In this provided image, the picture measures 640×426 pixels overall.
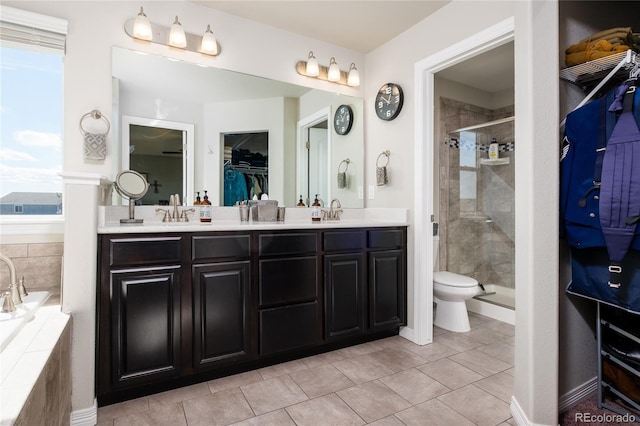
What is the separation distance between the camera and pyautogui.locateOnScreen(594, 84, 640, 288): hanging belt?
52.3 inches

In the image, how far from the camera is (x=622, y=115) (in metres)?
1.40

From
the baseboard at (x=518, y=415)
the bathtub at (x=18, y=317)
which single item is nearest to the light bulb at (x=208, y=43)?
the bathtub at (x=18, y=317)

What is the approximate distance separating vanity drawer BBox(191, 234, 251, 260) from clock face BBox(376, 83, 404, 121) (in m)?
1.65

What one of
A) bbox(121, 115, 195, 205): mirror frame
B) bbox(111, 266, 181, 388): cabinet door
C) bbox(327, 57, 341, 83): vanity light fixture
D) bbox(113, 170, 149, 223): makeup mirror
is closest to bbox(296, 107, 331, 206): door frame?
bbox(327, 57, 341, 83): vanity light fixture

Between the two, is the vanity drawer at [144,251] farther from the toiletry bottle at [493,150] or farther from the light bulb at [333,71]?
the toiletry bottle at [493,150]

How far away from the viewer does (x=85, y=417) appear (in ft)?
5.22

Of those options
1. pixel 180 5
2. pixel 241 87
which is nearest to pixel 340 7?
pixel 241 87

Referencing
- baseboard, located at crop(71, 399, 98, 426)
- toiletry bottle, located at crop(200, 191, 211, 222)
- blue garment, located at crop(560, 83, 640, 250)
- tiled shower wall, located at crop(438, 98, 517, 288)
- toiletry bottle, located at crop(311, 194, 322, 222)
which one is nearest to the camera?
blue garment, located at crop(560, 83, 640, 250)

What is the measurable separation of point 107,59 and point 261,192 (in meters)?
1.34

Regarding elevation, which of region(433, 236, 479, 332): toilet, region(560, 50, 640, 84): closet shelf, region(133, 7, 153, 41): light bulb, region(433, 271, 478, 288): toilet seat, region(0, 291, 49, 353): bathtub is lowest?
region(433, 236, 479, 332): toilet

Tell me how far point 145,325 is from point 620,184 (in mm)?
2331

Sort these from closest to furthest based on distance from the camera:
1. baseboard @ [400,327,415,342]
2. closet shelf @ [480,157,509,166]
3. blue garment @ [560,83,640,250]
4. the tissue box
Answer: blue garment @ [560,83,640,250], the tissue box, baseboard @ [400,327,415,342], closet shelf @ [480,157,509,166]

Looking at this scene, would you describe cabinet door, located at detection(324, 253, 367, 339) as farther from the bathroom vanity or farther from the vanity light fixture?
the vanity light fixture

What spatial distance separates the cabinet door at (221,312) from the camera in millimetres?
1890
